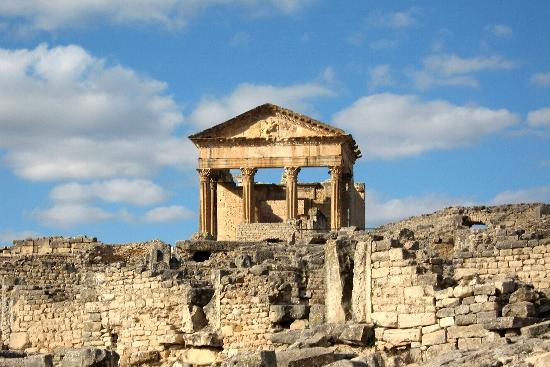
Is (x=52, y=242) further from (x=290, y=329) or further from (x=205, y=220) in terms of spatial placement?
(x=205, y=220)

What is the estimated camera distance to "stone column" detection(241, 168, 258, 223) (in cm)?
5944

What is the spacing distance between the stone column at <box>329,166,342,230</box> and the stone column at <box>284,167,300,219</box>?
69.6 inches

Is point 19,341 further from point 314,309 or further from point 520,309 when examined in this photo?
point 520,309

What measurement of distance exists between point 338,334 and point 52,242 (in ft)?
67.8

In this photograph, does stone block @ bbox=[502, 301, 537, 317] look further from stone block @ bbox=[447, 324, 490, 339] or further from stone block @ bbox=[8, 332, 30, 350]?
stone block @ bbox=[8, 332, 30, 350]

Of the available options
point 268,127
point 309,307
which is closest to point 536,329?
point 309,307

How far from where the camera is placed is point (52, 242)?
3556 cm

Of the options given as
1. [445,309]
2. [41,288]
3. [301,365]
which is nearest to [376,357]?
[301,365]

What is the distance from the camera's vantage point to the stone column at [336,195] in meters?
59.3

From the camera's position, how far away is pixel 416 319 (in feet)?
52.0

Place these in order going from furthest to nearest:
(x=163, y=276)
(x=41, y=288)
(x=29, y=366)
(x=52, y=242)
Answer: (x=52, y=242), (x=41, y=288), (x=163, y=276), (x=29, y=366)

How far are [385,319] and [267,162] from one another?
149 ft

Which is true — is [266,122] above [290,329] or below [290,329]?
above

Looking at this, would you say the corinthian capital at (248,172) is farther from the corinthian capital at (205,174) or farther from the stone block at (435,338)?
the stone block at (435,338)
